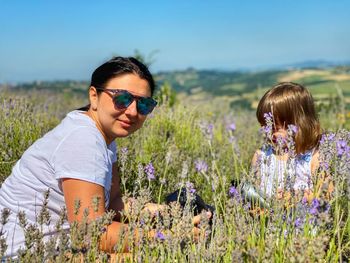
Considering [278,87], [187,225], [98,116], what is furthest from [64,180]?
[278,87]

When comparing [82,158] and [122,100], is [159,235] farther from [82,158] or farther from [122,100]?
[122,100]

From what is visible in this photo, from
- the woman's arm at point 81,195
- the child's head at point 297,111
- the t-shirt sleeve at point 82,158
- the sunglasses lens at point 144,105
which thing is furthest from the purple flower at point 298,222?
the child's head at point 297,111

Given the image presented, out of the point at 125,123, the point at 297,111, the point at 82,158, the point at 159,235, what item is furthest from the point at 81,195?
the point at 297,111

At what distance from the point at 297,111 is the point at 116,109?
4.40 feet

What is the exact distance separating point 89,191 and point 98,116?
1.55 ft

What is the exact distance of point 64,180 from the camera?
1.99 m

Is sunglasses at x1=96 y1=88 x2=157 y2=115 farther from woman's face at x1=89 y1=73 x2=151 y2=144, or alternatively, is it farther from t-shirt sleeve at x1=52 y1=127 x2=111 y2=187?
t-shirt sleeve at x1=52 y1=127 x2=111 y2=187

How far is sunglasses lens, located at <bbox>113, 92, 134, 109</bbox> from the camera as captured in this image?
2.23 meters

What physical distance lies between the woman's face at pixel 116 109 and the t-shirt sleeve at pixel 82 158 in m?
0.18

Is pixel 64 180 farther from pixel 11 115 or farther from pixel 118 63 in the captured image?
pixel 11 115

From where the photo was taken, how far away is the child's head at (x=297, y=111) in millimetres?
3008

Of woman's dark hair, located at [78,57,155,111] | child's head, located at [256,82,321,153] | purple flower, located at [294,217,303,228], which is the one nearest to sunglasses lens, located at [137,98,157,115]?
woman's dark hair, located at [78,57,155,111]

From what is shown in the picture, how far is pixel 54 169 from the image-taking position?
2061 mm

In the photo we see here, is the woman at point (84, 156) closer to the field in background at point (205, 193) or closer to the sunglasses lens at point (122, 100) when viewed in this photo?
the sunglasses lens at point (122, 100)
